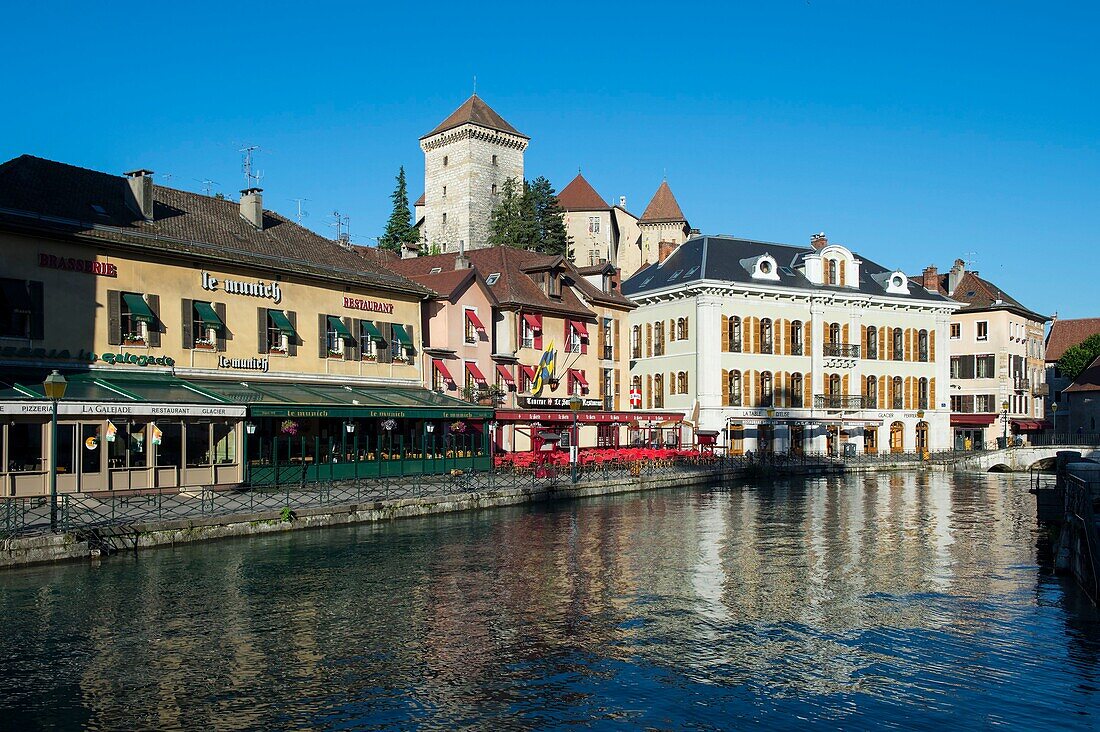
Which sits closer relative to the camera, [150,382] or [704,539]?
[704,539]

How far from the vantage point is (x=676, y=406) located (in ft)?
220

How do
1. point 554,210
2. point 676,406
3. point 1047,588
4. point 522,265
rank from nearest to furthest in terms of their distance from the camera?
point 1047,588 < point 522,265 < point 676,406 < point 554,210

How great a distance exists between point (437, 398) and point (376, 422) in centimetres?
454

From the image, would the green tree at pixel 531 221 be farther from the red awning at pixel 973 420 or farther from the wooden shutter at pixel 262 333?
the wooden shutter at pixel 262 333

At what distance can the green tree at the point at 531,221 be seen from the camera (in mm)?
100625

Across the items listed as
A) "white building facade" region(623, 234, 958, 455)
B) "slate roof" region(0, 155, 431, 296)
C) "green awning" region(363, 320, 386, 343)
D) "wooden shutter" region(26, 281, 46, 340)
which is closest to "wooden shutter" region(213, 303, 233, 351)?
"slate roof" region(0, 155, 431, 296)

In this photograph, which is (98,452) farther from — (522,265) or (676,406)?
(676,406)

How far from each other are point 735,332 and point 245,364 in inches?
1433

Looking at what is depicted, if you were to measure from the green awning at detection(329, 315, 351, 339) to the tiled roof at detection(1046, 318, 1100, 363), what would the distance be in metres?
86.1

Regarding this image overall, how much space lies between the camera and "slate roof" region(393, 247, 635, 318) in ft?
182

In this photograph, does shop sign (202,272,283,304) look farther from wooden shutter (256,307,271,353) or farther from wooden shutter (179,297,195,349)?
wooden shutter (179,297,195,349)

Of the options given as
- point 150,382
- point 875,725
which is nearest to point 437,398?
point 150,382

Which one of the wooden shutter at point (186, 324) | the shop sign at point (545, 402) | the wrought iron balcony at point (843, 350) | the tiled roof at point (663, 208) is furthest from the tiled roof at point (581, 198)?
the wooden shutter at point (186, 324)

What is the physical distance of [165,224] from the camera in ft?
127
